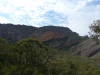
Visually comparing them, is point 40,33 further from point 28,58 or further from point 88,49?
point 28,58

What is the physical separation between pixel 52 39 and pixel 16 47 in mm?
96697

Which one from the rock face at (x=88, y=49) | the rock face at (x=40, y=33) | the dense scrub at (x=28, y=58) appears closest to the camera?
the dense scrub at (x=28, y=58)

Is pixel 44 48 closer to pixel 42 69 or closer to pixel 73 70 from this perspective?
pixel 42 69

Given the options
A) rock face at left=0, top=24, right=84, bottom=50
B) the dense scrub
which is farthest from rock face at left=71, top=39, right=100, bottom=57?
the dense scrub

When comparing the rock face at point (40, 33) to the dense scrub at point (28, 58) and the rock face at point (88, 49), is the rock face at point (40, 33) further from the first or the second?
the dense scrub at point (28, 58)

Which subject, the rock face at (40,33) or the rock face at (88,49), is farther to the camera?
the rock face at (40,33)

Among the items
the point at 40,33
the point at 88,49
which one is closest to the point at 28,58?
the point at 88,49

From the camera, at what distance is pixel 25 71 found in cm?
2930

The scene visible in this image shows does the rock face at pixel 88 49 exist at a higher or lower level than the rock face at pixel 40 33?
lower

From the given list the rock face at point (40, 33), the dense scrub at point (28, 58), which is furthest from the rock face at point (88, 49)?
the dense scrub at point (28, 58)

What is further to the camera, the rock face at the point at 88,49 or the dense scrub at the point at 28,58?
the rock face at the point at 88,49

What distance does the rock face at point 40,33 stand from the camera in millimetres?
124762

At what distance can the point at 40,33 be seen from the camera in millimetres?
128750

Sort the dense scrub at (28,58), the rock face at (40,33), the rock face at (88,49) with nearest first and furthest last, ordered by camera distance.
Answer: the dense scrub at (28,58), the rock face at (88,49), the rock face at (40,33)
